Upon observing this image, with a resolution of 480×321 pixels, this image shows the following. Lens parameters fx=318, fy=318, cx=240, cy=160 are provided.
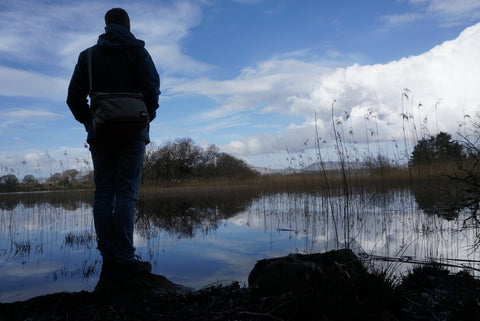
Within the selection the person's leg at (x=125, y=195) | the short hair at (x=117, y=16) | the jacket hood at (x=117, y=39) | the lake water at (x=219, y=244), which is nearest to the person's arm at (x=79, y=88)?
the jacket hood at (x=117, y=39)

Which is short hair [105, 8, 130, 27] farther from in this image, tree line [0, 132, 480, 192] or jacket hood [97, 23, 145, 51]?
tree line [0, 132, 480, 192]

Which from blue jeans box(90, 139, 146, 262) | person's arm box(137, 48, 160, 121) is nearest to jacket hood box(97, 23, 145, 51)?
person's arm box(137, 48, 160, 121)

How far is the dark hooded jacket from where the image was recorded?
8.55 ft

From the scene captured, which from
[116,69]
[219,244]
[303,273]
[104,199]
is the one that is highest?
[116,69]

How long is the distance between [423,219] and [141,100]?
5162 millimetres

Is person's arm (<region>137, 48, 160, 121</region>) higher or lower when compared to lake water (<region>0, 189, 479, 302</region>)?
higher

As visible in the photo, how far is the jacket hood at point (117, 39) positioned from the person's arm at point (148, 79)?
12cm

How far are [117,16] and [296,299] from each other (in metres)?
2.58

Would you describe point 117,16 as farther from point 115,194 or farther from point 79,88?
point 115,194

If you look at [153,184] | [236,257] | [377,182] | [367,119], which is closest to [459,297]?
[236,257]

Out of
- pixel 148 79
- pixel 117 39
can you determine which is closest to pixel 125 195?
pixel 148 79

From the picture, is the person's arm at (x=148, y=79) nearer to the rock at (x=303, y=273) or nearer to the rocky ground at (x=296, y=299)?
the rocky ground at (x=296, y=299)

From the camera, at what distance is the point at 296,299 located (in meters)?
1.72

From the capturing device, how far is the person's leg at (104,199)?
2537mm
